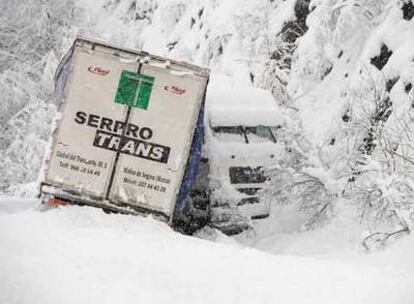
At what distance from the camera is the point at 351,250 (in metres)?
9.59

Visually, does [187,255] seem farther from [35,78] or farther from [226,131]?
[35,78]

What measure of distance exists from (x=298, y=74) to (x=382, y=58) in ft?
8.11

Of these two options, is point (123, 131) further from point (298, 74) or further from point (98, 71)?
point (298, 74)

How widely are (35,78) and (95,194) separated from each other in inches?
596

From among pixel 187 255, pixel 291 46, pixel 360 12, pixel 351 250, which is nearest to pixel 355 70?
pixel 360 12

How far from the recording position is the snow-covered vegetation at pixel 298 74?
33.5 ft

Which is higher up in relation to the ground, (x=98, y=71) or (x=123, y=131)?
(x=98, y=71)

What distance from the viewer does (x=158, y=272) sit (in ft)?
22.2

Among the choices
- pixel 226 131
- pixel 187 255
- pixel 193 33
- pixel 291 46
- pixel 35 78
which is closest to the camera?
pixel 187 255

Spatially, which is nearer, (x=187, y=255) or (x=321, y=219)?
(x=187, y=255)

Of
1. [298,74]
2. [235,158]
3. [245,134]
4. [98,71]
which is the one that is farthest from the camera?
[298,74]

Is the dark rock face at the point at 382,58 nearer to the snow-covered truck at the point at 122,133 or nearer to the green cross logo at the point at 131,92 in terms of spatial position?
the snow-covered truck at the point at 122,133

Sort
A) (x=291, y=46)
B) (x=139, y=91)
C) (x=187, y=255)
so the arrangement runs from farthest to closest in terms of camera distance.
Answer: (x=291, y=46) → (x=139, y=91) → (x=187, y=255)

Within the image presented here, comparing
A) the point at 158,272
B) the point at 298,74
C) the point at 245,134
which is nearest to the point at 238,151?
the point at 245,134
